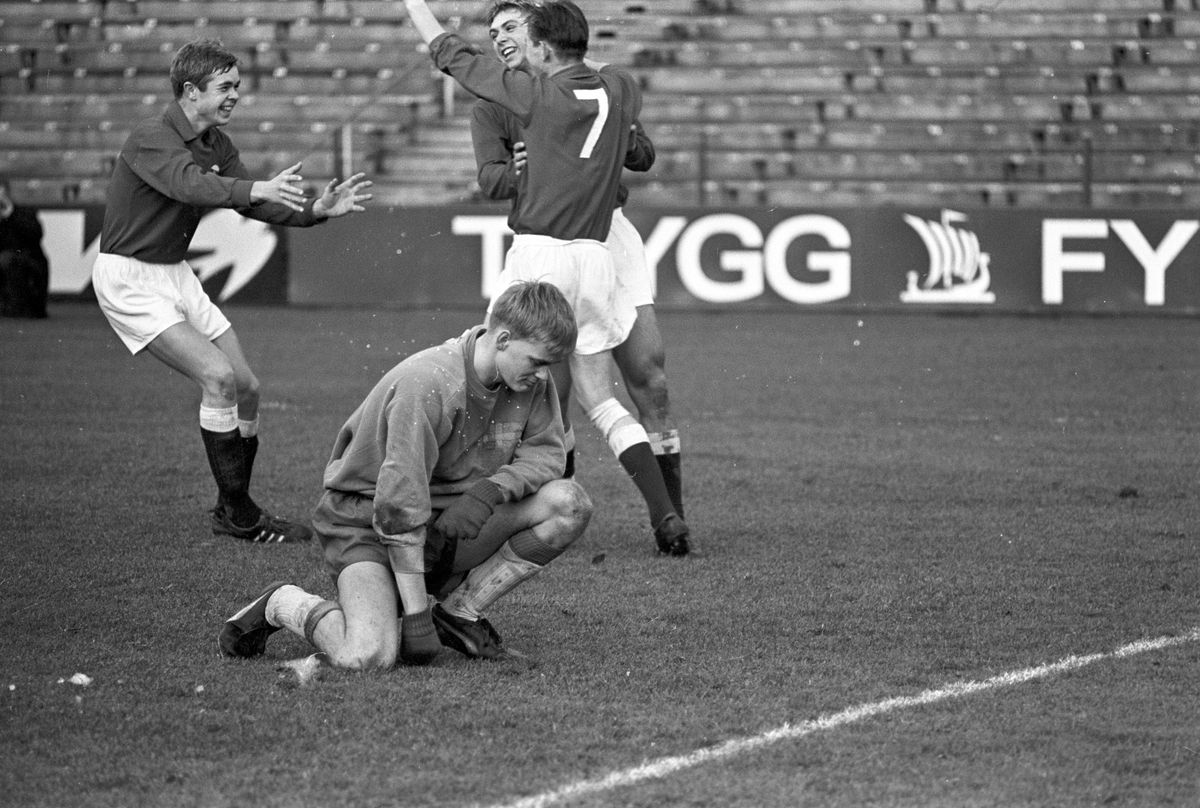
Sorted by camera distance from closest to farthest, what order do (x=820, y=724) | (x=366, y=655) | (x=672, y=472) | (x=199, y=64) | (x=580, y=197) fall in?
(x=820, y=724) < (x=366, y=655) < (x=580, y=197) < (x=199, y=64) < (x=672, y=472)

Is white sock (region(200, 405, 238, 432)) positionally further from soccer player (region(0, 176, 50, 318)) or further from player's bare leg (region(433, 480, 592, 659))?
soccer player (region(0, 176, 50, 318))

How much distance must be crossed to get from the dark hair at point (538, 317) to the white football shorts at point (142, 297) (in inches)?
110

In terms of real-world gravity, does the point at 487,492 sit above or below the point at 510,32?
below

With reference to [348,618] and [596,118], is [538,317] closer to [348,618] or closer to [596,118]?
[348,618]

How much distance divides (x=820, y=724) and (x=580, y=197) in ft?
9.42

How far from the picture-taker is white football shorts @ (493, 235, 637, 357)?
6535 millimetres

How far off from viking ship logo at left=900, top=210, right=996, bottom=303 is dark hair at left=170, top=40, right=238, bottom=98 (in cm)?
1203

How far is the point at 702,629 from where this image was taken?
204 inches

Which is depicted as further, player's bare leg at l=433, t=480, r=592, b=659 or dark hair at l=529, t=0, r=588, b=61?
dark hair at l=529, t=0, r=588, b=61

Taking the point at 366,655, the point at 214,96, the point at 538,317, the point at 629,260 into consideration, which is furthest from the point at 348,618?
the point at 214,96

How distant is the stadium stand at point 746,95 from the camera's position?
20125mm

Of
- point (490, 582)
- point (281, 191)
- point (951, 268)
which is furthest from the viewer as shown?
point (951, 268)

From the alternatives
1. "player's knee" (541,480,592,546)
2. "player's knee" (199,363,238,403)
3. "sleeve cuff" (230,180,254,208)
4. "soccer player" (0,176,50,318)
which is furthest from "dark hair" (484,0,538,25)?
"soccer player" (0,176,50,318)

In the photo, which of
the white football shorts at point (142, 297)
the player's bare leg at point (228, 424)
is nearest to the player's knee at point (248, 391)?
the player's bare leg at point (228, 424)
